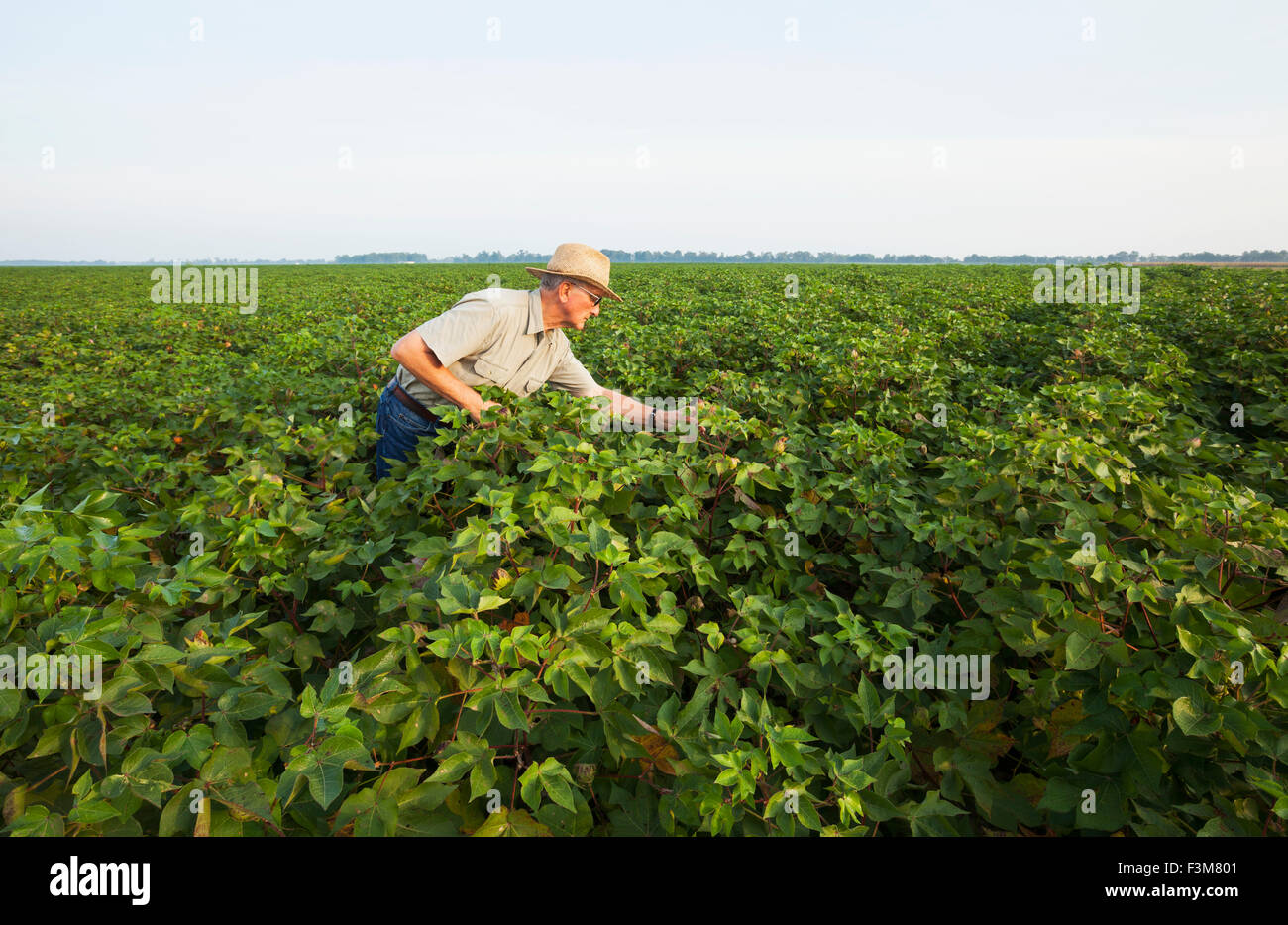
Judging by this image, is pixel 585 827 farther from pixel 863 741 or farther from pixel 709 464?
pixel 709 464

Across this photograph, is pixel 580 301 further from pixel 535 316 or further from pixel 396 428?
pixel 396 428

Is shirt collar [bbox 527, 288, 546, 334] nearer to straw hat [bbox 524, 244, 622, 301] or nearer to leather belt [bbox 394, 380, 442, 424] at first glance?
straw hat [bbox 524, 244, 622, 301]

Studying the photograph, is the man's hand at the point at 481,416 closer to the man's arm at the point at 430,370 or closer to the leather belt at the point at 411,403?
the man's arm at the point at 430,370

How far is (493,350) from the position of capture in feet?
11.6

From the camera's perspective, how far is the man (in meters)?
3.23

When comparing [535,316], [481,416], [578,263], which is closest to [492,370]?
[535,316]

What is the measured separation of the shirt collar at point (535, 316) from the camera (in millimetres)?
3498

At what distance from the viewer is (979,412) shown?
3.99 m

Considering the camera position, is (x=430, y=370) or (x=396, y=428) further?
(x=396, y=428)

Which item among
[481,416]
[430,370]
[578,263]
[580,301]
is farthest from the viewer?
[580,301]

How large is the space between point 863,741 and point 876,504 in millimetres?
1036

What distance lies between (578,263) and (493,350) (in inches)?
27.2

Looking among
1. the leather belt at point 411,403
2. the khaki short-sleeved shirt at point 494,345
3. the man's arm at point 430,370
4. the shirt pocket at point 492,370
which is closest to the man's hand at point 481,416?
the man's arm at point 430,370
